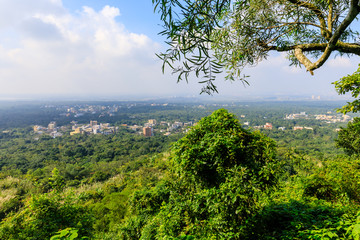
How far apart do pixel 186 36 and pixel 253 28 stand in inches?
53.0

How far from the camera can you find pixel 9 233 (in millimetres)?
3508

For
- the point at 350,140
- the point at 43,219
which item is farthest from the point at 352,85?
the point at 350,140

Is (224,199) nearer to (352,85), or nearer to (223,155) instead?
(223,155)

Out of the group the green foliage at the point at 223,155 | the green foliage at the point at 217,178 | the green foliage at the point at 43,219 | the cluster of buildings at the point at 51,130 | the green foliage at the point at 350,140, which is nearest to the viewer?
the green foliage at the point at 217,178

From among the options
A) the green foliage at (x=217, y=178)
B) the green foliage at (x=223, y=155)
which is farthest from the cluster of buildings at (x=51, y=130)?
the green foliage at (x=223, y=155)

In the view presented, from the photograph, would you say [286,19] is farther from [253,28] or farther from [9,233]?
[9,233]

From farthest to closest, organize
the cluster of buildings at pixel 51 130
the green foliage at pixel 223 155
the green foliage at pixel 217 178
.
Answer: the cluster of buildings at pixel 51 130 < the green foliage at pixel 223 155 < the green foliage at pixel 217 178

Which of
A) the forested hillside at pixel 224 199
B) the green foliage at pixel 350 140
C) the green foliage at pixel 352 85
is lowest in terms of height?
the green foliage at pixel 350 140

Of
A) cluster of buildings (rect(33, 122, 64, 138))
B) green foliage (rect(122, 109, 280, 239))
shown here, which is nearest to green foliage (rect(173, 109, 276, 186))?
green foliage (rect(122, 109, 280, 239))

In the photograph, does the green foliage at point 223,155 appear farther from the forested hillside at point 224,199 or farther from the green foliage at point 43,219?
the green foliage at point 43,219

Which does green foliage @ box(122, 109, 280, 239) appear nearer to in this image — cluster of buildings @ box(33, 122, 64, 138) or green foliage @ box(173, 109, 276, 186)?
green foliage @ box(173, 109, 276, 186)

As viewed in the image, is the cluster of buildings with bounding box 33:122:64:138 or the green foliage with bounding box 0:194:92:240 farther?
the cluster of buildings with bounding box 33:122:64:138

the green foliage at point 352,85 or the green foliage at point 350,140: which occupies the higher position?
the green foliage at point 352,85

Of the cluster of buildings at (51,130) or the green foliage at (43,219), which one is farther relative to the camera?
the cluster of buildings at (51,130)
